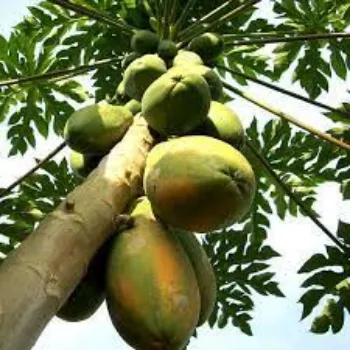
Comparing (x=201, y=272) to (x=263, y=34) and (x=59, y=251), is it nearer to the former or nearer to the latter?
(x=59, y=251)

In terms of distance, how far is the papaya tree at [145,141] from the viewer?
5.27 feet

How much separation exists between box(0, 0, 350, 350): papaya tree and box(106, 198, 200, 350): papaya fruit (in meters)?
0.08

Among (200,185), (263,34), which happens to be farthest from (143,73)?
(263,34)

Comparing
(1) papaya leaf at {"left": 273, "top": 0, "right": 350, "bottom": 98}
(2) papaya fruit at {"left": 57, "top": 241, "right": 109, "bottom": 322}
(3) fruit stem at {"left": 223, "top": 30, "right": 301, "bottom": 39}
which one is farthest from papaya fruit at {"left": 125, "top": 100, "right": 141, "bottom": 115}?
(1) papaya leaf at {"left": 273, "top": 0, "right": 350, "bottom": 98}

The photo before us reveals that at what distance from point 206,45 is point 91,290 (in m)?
1.54

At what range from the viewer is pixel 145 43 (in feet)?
9.84

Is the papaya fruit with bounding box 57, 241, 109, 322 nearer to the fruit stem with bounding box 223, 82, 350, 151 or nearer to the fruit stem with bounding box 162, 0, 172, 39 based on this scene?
the fruit stem with bounding box 223, 82, 350, 151

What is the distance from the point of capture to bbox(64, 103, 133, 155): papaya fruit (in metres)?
2.37

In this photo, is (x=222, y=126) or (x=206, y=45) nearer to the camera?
(x=222, y=126)

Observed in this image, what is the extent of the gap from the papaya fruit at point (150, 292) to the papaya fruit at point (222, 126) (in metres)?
0.64

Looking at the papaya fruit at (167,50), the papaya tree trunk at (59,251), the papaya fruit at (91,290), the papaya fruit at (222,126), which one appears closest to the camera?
the papaya tree trunk at (59,251)

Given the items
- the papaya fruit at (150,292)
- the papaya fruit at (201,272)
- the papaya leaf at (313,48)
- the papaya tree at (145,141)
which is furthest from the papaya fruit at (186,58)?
the papaya leaf at (313,48)

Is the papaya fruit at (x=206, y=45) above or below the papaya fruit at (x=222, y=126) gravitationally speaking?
below

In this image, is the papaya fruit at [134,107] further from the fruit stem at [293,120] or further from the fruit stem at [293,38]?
the fruit stem at [293,38]
